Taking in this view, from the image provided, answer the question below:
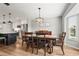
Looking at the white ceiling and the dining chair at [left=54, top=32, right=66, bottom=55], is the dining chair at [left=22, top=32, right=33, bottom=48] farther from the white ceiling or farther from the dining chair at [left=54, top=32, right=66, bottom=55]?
the dining chair at [left=54, top=32, right=66, bottom=55]

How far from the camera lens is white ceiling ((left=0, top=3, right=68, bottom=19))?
2891 millimetres

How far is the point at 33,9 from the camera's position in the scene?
3.01m

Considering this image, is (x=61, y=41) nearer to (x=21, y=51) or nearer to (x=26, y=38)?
(x=26, y=38)

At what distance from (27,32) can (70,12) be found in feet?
3.60

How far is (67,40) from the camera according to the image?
3008 millimetres

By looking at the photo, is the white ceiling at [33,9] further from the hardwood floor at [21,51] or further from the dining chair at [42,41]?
the hardwood floor at [21,51]

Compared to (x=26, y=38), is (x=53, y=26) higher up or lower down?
higher up

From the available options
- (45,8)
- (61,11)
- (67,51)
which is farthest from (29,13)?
(67,51)

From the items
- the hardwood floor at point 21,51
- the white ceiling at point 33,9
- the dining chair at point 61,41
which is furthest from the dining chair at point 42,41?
the white ceiling at point 33,9

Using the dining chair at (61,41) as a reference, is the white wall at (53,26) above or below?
A: above

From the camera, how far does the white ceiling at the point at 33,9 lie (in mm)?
2891

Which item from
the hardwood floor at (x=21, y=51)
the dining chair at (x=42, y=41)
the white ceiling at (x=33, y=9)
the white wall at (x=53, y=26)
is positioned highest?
the white ceiling at (x=33, y=9)

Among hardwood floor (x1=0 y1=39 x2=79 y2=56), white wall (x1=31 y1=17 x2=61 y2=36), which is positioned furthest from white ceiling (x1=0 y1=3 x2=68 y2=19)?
hardwood floor (x1=0 y1=39 x2=79 y2=56)

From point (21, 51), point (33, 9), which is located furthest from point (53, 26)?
point (21, 51)
